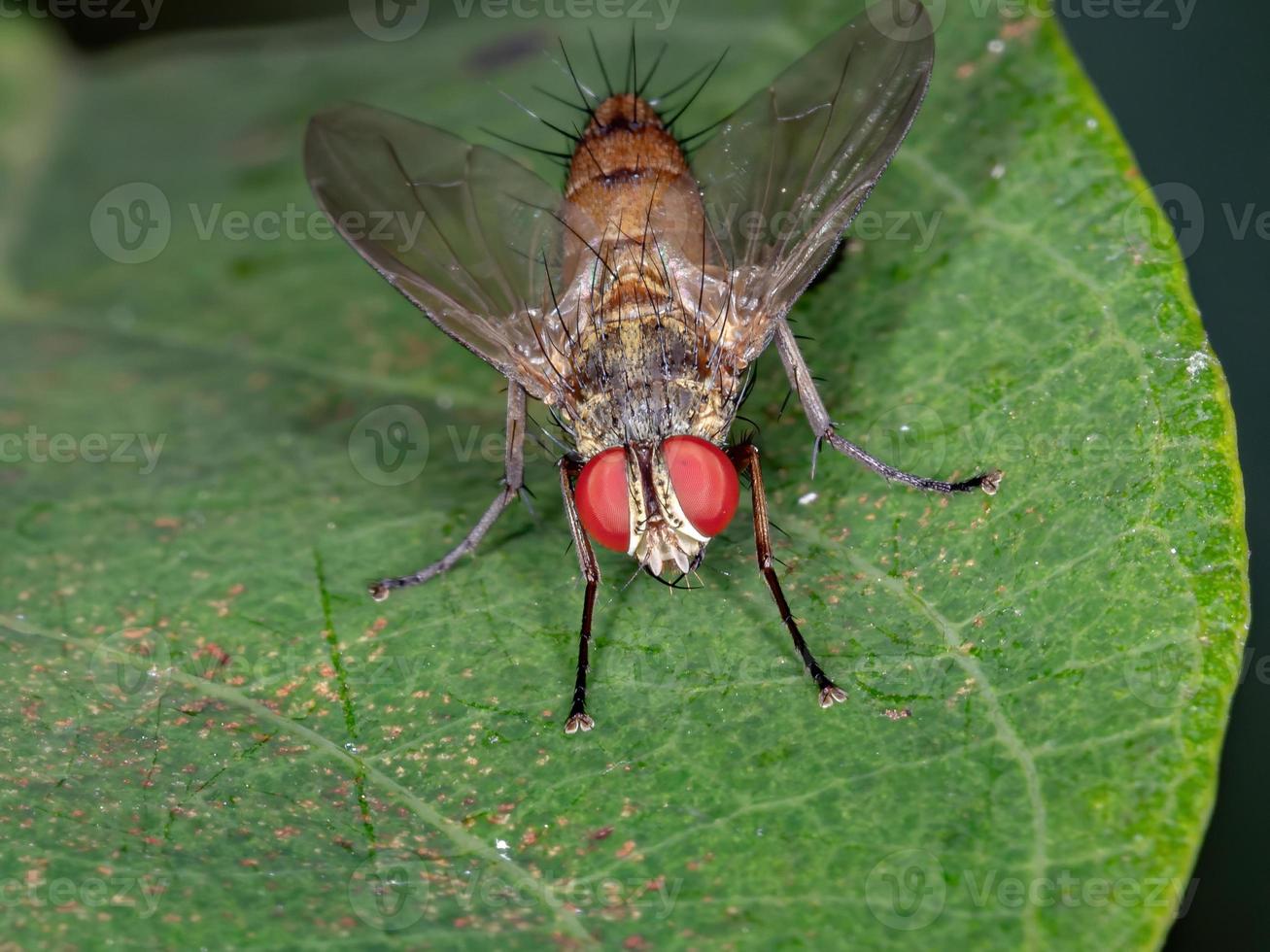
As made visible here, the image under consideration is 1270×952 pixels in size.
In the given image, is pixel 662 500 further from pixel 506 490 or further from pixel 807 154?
pixel 807 154

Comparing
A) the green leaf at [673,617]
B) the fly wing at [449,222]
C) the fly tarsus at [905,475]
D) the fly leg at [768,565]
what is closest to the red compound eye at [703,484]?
the fly leg at [768,565]

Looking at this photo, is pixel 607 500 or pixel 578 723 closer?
pixel 578 723

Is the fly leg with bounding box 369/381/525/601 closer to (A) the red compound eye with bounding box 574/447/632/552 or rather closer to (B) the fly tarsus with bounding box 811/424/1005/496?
(A) the red compound eye with bounding box 574/447/632/552

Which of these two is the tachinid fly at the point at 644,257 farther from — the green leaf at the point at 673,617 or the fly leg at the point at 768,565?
the green leaf at the point at 673,617

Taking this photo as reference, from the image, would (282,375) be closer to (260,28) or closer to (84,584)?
(84,584)

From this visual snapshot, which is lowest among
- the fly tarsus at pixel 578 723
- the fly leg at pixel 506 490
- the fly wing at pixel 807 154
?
the fly tarsus at pixel 578 723

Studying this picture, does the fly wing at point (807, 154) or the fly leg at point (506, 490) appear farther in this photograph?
the fly wing at point (807, 154)

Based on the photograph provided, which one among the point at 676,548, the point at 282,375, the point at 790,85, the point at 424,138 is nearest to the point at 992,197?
the point at 790,85

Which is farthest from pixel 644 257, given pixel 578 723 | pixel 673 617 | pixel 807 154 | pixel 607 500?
pixel 578 723
